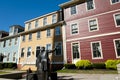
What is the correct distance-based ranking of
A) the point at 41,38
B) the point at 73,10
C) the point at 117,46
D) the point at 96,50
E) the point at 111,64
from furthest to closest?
the point at 41,38
the point at 73,10
the point at 96,50
the point at 117,46
the point at 111,64

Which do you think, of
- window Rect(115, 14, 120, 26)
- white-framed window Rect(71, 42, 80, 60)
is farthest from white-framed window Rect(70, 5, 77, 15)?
window Rect(115, 14, 120, 26)

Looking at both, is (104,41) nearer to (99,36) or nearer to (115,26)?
(99,36)

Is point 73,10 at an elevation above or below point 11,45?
above

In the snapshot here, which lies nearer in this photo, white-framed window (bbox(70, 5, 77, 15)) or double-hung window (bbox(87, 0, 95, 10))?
double-hung window (bbox(87, 0, 95, 10))

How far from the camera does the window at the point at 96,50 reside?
1591 cm

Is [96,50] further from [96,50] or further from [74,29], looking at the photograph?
[74,29]

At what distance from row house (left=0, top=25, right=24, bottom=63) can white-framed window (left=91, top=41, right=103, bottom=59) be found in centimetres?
1890

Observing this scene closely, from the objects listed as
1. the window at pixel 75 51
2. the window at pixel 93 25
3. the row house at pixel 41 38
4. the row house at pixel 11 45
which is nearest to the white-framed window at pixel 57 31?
the row house at pixel 41 38

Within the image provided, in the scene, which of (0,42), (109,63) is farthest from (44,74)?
(0,42)

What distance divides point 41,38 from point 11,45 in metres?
11.3

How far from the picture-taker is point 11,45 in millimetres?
29953

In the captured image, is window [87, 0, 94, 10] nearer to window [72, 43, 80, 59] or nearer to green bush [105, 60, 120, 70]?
window [72, 43, 80, 59]

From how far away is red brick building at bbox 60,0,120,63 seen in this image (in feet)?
50.6

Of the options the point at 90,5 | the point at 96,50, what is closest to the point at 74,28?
the point at 90,5
